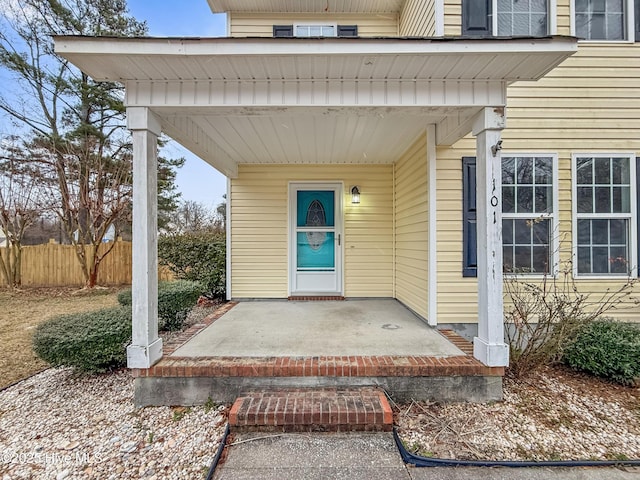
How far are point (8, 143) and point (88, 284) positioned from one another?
16.3 feet

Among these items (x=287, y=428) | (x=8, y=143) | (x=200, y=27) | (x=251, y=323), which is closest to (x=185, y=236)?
(x=251, y=323)

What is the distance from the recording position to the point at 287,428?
233cm

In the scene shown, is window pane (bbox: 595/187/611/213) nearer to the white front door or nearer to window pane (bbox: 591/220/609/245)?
window pane (bbox: 591/220/609/245)

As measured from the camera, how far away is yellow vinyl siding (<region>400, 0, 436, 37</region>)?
13.0ft

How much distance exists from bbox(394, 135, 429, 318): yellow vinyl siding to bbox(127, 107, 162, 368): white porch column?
314 cm

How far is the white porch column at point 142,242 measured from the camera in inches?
104

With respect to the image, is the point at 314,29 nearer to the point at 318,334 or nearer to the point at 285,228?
the point at 285,228

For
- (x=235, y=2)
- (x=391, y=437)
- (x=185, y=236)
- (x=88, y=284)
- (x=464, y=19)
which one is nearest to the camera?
(x=391, y=437)

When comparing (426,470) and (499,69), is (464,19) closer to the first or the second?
(499,69)

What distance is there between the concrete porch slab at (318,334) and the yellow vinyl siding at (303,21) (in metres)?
4.77

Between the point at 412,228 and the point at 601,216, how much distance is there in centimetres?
232

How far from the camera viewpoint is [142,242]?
268 cm

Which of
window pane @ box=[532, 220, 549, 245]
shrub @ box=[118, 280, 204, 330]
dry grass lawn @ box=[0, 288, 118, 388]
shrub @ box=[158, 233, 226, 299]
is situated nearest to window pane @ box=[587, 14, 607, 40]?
window pane @ box=[532, 220, 549, 245]

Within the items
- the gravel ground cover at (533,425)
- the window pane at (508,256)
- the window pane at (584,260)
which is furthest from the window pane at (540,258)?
the gravel ground cover at (533,425)
